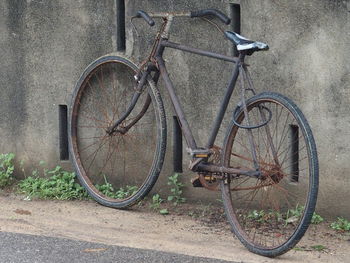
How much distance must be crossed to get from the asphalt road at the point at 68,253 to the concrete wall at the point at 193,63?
4.44ft

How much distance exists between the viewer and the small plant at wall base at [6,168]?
8.50 metres

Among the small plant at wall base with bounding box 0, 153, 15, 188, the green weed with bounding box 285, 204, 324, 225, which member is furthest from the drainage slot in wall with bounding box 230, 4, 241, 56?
the small plant at wall base with bounding box 0, 153, 15, 188

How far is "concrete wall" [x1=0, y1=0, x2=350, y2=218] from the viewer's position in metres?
7.15

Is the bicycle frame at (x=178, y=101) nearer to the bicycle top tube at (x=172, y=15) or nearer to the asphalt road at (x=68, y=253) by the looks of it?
the bicycle top tube at (x=172, y=15)

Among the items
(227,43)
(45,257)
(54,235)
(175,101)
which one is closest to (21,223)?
(54,235)

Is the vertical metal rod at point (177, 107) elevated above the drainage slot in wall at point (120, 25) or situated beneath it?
situated beneath

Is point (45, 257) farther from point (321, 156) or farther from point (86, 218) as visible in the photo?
point (321, 156)

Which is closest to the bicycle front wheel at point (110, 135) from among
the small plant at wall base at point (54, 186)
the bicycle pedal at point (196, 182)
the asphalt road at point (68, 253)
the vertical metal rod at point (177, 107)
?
the small plant at wall base at point (54, 186)

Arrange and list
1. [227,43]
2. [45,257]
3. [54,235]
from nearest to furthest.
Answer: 1. [45,257]
2. [54,235]
3. [227,43]

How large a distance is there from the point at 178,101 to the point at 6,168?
206 centimetres

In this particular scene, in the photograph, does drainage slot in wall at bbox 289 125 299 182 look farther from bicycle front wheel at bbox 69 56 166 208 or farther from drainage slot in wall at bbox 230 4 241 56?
bicycle front wheel at bbox 69 56 166 208

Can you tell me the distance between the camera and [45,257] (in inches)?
256

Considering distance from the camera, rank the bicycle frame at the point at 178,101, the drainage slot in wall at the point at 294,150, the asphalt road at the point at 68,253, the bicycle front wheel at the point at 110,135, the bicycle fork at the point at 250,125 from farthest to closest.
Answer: the bicycle front wheel at the point at 110,135 → the drainage slot in wall at the point at 294,150 → the bicycle frame at the point at 178,101 → the bicycle fork at the point at 250,125 → the asphalt road at the point at 68,253

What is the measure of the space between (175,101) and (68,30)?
4.68 ft
